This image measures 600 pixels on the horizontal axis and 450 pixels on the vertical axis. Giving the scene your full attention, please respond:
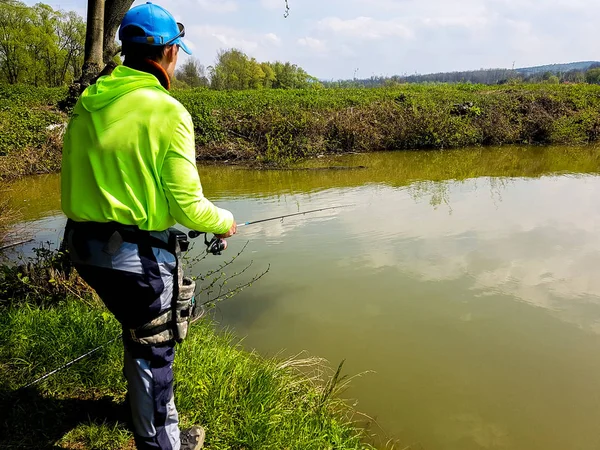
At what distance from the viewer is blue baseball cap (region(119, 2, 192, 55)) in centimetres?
184

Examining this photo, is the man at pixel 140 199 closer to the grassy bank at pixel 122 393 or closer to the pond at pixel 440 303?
the grassy bank at pixel 122 393

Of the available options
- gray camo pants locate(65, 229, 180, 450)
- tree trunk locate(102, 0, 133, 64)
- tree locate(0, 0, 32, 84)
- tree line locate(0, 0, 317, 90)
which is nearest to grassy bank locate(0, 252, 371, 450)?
gray camo pants locate(65, 229, 180, 450)

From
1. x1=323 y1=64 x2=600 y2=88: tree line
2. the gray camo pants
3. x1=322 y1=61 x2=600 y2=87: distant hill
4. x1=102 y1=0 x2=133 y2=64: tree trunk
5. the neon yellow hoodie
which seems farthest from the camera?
x1=322 y1=61 x2=600 y2=87: distant hill

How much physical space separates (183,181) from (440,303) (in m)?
3.28

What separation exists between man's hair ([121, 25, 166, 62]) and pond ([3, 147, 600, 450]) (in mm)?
2533

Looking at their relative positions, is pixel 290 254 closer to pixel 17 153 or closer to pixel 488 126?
pixel 17 153

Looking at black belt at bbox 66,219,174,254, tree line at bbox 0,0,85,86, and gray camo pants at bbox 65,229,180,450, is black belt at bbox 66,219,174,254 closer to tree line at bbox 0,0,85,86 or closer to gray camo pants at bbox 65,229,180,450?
gray camo pants at bbox 65,229,180,450

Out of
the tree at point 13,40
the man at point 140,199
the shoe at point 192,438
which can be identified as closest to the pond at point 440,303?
the shoe at point 192,438

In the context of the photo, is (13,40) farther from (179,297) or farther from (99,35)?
(179,297)

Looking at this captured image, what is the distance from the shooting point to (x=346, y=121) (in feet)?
51.0

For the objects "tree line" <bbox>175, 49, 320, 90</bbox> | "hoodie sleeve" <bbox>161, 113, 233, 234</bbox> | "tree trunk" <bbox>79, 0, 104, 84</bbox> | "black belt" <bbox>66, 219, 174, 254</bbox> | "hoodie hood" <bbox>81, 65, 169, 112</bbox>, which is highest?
"tree line" <bbox>175, 49, 320, 90</bbox>

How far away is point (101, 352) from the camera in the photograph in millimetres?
2965

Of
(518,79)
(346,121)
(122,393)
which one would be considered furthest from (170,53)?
(518,79)

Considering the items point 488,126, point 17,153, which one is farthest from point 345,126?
point 17,153
